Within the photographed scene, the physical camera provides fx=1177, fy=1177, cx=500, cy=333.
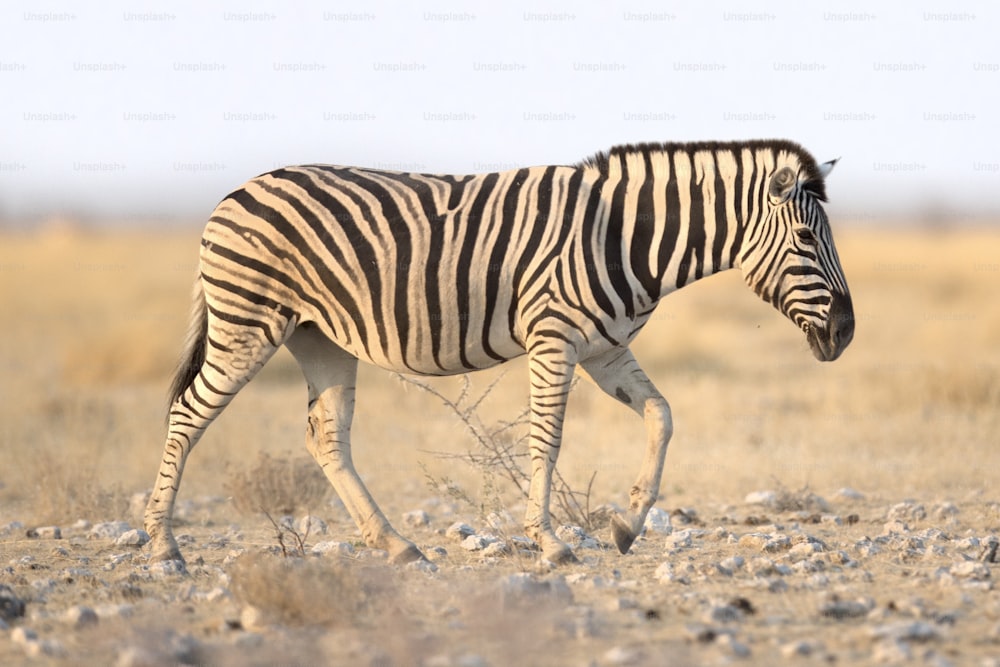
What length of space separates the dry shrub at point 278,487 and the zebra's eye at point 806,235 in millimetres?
4764

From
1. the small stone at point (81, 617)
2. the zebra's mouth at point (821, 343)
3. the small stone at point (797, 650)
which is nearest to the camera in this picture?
the small stone at point (797, 650)

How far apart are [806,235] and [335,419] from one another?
3541mm

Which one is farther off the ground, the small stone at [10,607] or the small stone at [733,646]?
the small stone at [10,607]

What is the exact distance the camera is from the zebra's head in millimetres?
7797

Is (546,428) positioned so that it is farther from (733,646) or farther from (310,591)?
(733,646)

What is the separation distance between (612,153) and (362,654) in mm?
4229

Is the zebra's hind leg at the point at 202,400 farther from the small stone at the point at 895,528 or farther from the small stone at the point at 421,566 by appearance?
the small stone at the point at 895,528

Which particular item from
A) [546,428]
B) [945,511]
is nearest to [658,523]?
[546,428]

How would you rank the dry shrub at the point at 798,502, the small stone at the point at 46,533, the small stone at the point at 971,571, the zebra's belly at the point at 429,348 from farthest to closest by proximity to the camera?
the dry shrub at the point at 798,502, the small stone at the point at 46,533, the zebra's belly at the point at 429,348, the small stone at the point at 971,571

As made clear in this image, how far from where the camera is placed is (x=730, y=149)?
8.10 meters

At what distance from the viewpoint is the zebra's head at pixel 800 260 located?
780 cm

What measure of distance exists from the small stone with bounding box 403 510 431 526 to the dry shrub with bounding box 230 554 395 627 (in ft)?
10.8

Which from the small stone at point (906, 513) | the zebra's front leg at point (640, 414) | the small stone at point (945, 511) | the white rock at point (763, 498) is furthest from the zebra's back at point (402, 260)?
the small stone at point (945, 511)

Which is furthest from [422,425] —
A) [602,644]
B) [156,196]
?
[156,196]
